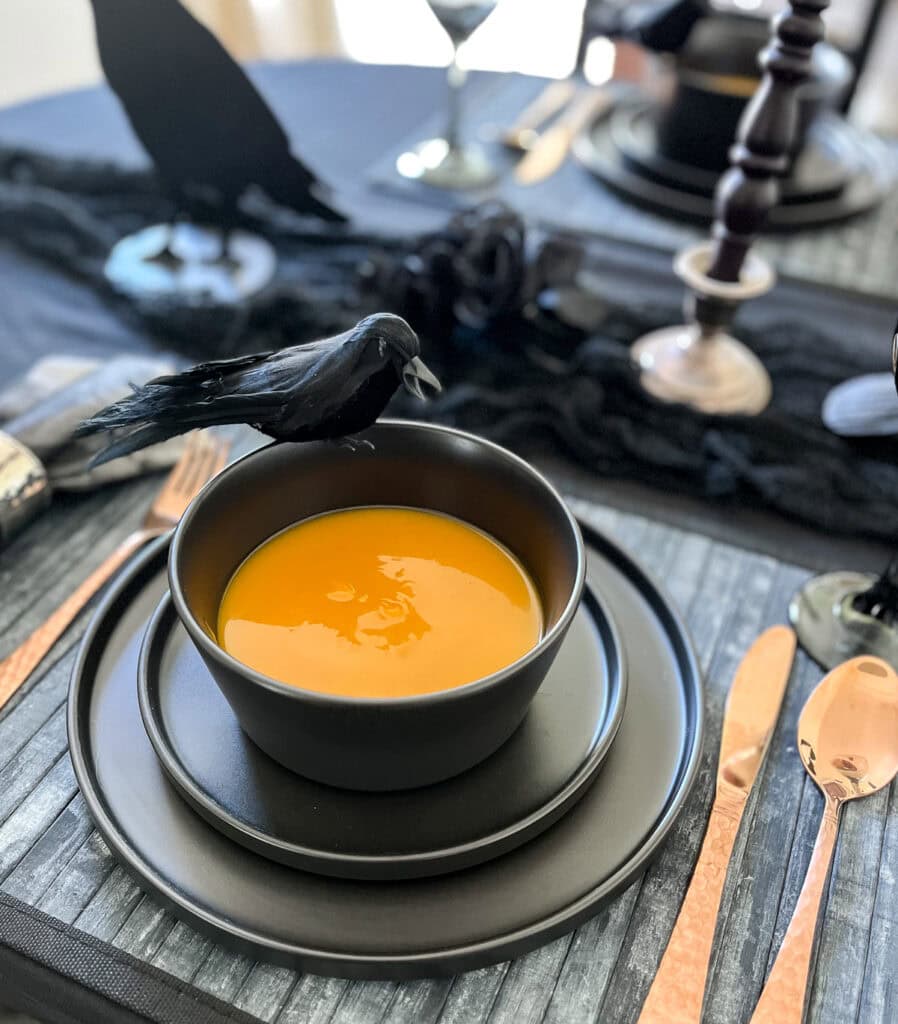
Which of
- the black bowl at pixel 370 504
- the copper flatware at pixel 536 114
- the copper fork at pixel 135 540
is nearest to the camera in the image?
the black bowl at pixel 370 504

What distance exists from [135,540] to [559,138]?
928 millimetres

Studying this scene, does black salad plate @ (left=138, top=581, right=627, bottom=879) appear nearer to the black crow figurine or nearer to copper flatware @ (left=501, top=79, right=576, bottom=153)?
the black crow figurine

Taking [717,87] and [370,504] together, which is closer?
[370,504]

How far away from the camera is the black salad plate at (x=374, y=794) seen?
40 cm

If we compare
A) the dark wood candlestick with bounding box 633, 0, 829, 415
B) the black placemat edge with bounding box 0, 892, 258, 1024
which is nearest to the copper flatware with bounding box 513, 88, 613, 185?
the dark wood candlestick with bounding box 633, 0, 829, 415

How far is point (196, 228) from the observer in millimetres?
1009

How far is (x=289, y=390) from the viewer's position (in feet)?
1.39

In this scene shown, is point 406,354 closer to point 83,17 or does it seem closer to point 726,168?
point 726,168

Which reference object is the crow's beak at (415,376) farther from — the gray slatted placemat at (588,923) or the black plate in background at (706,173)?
the black plate in background at (706,173)

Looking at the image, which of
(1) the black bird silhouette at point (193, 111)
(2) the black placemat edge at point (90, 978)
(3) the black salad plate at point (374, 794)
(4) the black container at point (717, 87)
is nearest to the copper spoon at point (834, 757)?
(3) the black salad plate at point (374, 794)

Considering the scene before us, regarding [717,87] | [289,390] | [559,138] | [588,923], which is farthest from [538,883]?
[559,138]

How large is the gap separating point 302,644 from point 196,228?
72 cm

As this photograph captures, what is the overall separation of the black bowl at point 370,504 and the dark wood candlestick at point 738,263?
1.30 feet

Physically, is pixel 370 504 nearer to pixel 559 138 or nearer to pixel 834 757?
pixel 834 757
